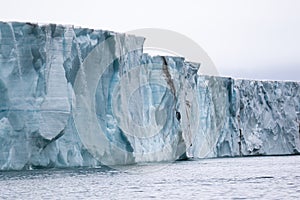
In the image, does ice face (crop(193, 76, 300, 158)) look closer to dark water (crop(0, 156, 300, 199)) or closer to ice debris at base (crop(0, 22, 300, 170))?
ice debris at base (crop(0, 22, 300, 170))

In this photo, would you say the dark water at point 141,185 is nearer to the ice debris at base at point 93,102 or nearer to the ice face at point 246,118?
the ice debris at base at point 93,102

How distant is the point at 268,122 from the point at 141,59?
48.0 ft

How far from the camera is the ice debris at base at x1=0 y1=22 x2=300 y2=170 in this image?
21359 mm

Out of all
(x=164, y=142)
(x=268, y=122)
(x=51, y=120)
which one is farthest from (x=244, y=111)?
(x=51, y=120)

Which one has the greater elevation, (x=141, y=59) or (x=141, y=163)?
(x=141, y=59)

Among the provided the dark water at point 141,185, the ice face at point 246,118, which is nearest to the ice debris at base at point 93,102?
A: the ice face at point 246,118

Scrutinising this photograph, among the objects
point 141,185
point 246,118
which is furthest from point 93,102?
point 246,118

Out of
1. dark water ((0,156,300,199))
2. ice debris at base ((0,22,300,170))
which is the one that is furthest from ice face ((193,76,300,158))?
dark water ((0,156,300,199))

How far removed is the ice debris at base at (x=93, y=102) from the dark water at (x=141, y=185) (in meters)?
1.05

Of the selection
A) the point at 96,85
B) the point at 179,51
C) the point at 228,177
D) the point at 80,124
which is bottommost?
the point at 228,177

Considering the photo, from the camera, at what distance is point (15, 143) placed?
21078 millimetres

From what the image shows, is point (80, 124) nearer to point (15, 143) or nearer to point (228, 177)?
point (15, 143)

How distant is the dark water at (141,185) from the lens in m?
16.0

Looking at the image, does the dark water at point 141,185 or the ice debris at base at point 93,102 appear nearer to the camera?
the dark water at point 141,185
